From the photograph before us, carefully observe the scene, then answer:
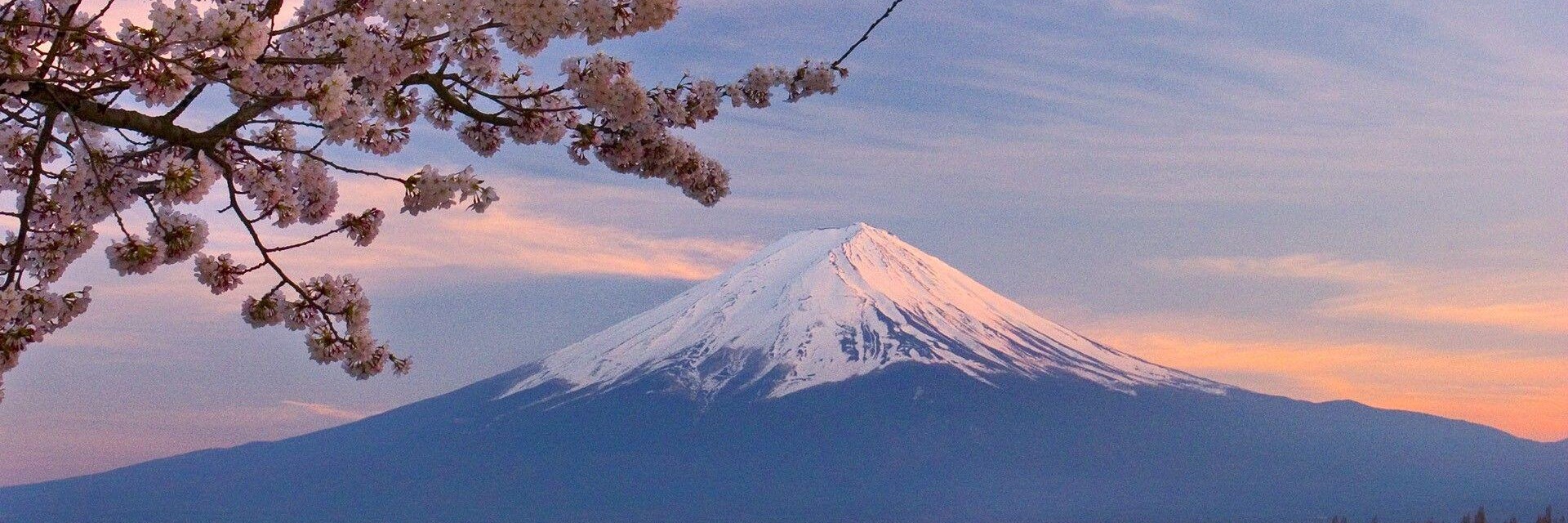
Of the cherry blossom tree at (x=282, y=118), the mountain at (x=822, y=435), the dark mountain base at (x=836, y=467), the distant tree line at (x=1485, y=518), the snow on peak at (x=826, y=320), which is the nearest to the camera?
the cherry blossom tree at (x=282, y=118)

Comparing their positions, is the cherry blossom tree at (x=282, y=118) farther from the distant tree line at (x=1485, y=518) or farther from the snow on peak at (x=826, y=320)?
the snow on peak at (x=826, y=320)

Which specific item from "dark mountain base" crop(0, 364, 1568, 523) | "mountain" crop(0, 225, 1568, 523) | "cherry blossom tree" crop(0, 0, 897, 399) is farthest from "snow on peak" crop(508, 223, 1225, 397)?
"cherry blossom tree" crop(0, 0, 897, 399)

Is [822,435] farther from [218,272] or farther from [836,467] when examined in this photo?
[218,272]

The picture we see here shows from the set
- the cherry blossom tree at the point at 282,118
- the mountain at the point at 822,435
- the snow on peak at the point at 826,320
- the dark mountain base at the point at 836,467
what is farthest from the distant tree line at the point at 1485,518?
the cherry blossom tree at the point at 282,118

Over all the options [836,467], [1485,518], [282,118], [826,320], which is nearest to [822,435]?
[836,467]

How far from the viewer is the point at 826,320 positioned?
184 meters

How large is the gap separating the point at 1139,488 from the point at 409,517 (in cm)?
9518

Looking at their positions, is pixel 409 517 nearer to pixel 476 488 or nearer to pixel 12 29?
pixel 476 488

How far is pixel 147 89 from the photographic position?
5289 millimetres

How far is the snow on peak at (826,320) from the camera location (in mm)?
183500

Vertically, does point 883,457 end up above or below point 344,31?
above

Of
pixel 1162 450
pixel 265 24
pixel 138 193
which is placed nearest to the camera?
pixel 265 24

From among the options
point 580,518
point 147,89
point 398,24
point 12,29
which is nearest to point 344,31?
point 398,24

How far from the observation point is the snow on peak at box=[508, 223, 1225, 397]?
18350cm
